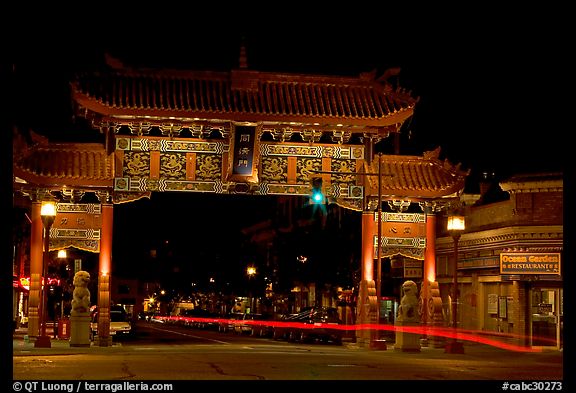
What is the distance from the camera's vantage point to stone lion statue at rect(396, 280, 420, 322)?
34438mm

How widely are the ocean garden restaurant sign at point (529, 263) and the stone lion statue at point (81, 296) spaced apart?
666 inches

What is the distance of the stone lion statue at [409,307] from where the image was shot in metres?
34.4

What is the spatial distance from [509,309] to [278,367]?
67.5ft

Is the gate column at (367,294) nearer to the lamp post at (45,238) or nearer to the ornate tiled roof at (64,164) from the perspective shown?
the ornate tiled roof at (64,164)

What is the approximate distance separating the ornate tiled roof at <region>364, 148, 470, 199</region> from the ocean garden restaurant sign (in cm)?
403

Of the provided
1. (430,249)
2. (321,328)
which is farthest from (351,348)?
(321,328)

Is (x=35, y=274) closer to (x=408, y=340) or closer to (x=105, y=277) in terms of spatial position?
(x=105, y=277)

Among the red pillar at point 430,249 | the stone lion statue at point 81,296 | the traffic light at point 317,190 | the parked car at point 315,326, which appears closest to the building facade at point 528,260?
the red pillar at point 430,249

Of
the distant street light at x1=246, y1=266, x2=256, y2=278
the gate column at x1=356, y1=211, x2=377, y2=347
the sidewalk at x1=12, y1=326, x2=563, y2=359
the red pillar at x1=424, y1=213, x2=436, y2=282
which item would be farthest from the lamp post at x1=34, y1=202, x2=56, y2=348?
the distant street light at x1=246, y1=266, x2=256, y2=278

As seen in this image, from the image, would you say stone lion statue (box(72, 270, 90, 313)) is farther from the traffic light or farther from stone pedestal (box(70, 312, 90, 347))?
the traffic light

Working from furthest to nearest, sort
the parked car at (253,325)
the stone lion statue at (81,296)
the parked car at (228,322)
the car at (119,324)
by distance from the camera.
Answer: the parked car at (228,322) < the parked car at (253,325) < the car at (119,324) < the stone lion statue at (81,296)

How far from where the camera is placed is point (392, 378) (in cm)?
1978
